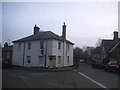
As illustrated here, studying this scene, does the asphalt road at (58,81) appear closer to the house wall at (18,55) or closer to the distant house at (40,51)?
the distant house at (40,51)

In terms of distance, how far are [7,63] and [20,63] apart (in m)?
4.57

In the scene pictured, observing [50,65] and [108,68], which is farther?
[50,65]

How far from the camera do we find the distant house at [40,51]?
2980 centimetres

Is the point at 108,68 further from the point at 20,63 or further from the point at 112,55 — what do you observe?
the point at 20,63

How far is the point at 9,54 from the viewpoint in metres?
45.5

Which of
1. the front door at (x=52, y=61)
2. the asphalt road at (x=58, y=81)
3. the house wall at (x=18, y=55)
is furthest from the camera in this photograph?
the house wall at (x=18, y=55)

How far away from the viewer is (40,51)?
30.5 m

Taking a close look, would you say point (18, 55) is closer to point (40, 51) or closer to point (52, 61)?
point (40, 51)

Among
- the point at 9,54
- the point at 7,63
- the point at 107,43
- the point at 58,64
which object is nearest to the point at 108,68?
the point at 58,64

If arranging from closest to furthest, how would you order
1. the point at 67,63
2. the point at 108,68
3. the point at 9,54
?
1. the point at 108,68
2. the point at 67,63
3. the point at 9,54

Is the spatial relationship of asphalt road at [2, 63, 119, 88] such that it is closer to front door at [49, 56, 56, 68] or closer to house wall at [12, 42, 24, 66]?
front door at [49, 56, 56, 68]

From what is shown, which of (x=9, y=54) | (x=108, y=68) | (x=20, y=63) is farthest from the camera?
(x=9, y=54)

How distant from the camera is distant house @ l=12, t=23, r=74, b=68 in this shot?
97.8ft

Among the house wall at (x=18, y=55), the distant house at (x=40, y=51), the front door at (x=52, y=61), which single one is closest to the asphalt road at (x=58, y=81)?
the front door at (x=52, y=61)
